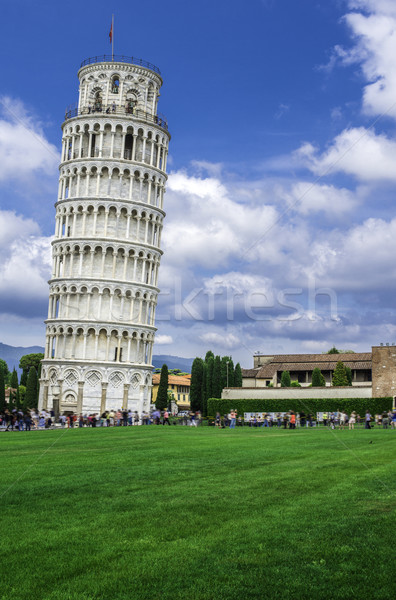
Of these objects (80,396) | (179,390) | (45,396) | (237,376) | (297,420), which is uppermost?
A: (237,376)

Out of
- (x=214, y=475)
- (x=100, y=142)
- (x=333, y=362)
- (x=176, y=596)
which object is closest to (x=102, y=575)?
(x=176, y=596)

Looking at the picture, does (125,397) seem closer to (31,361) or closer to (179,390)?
(31,361)

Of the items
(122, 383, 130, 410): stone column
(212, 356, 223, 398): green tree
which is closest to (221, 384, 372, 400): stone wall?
(122, 383, 130, 410): stone column

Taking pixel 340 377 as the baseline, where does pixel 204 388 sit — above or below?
below

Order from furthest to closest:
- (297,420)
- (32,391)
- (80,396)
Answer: (32,391)
(80,396)
(297,420)

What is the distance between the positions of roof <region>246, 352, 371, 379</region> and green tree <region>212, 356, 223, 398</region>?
21.6 metres

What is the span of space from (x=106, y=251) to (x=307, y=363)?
50525 millimetres

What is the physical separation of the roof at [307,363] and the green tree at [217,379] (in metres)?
21.6

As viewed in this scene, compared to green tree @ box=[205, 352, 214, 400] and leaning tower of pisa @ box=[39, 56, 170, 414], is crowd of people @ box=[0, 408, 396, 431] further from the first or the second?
green tree @ box=[205, 352, 214, 400]

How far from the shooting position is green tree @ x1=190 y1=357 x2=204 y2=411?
93875 millimetres

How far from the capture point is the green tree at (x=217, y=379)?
9200 cm

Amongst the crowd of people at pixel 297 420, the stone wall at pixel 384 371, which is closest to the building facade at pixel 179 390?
the stone wall at pixel 384 371

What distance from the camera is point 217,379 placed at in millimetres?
93062

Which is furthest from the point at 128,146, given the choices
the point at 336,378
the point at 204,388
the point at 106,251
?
the point at 336,378
